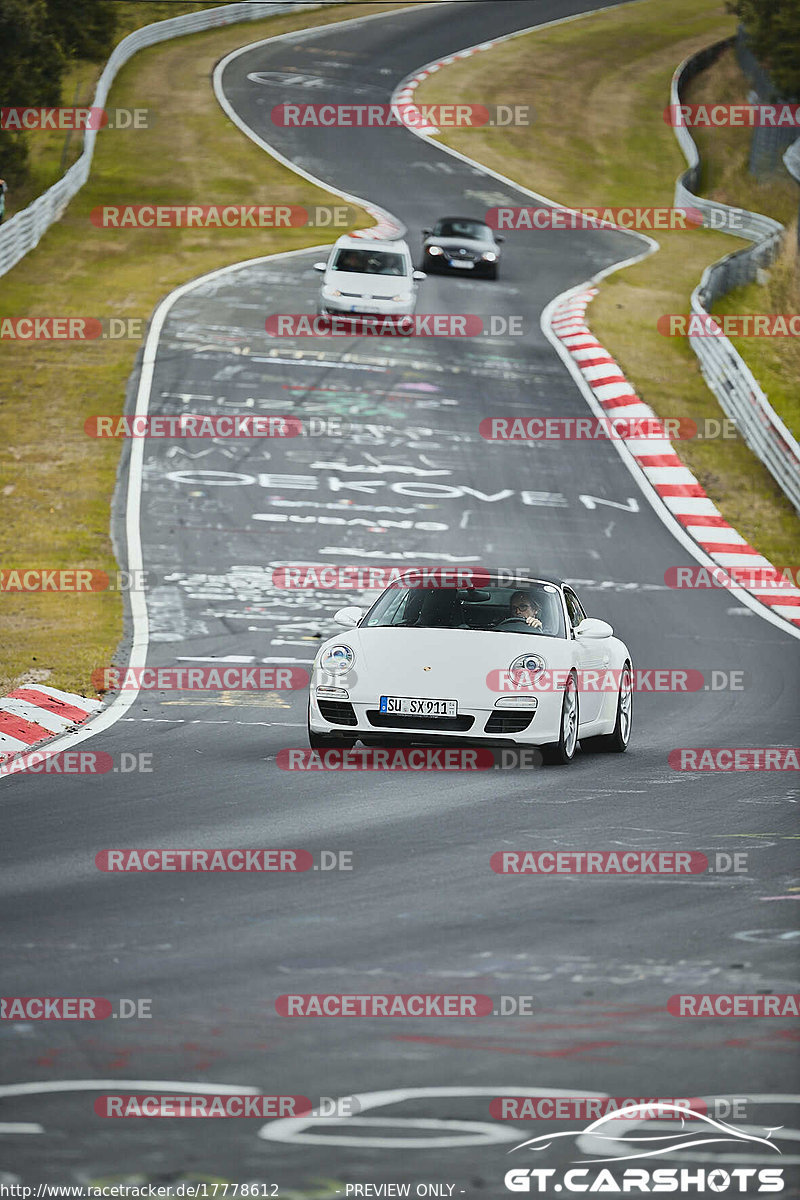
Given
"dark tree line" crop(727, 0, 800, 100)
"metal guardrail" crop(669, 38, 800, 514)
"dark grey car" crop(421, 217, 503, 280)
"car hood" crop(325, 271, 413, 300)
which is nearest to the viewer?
"metal guardrail" crop(669, 38, 800, 514)

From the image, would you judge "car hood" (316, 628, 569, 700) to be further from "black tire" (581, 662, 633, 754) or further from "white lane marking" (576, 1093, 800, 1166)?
"white lane marking" (576, 1093, 800, 1166)

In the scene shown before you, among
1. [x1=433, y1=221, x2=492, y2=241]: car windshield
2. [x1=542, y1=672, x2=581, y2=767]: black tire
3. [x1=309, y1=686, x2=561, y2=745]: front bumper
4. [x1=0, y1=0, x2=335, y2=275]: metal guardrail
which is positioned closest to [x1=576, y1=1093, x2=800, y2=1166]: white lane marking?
[x1=309, y1=686, x2=561, y2=745]: front bumper

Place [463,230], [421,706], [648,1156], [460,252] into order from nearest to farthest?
1. [648,1156]
2. [421,706]
3. [460,252]
4. [463,230]

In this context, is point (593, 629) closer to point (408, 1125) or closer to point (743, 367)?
point (408, 1125)

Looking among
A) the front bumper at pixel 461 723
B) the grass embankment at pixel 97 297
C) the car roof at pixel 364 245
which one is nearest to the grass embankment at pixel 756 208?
the car roof at pixel 364 245

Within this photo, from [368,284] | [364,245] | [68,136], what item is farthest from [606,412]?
[68,136]

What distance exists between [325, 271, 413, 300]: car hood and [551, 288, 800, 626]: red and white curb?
3199 mm

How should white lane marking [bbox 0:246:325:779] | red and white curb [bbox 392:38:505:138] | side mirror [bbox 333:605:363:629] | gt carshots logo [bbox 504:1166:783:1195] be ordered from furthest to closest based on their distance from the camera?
red and white curb [bbox 392:38:505:138] < side mirror [bbox 333:605:363:629] < white lane marking [bbox 0:246:325:779] < gt carshots logo [bbox 504:1166:783:1195]

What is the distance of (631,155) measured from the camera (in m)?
→ 54.8

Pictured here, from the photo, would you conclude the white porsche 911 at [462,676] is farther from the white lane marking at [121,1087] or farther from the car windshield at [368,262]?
the car windshield at [368,262]

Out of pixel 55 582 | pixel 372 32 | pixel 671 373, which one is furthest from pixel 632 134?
pixel 55 582

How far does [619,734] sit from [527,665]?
1.56 metres

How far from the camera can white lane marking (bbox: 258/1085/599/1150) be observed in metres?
4.96

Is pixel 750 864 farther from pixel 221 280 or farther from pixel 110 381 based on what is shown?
pixel 221 280
